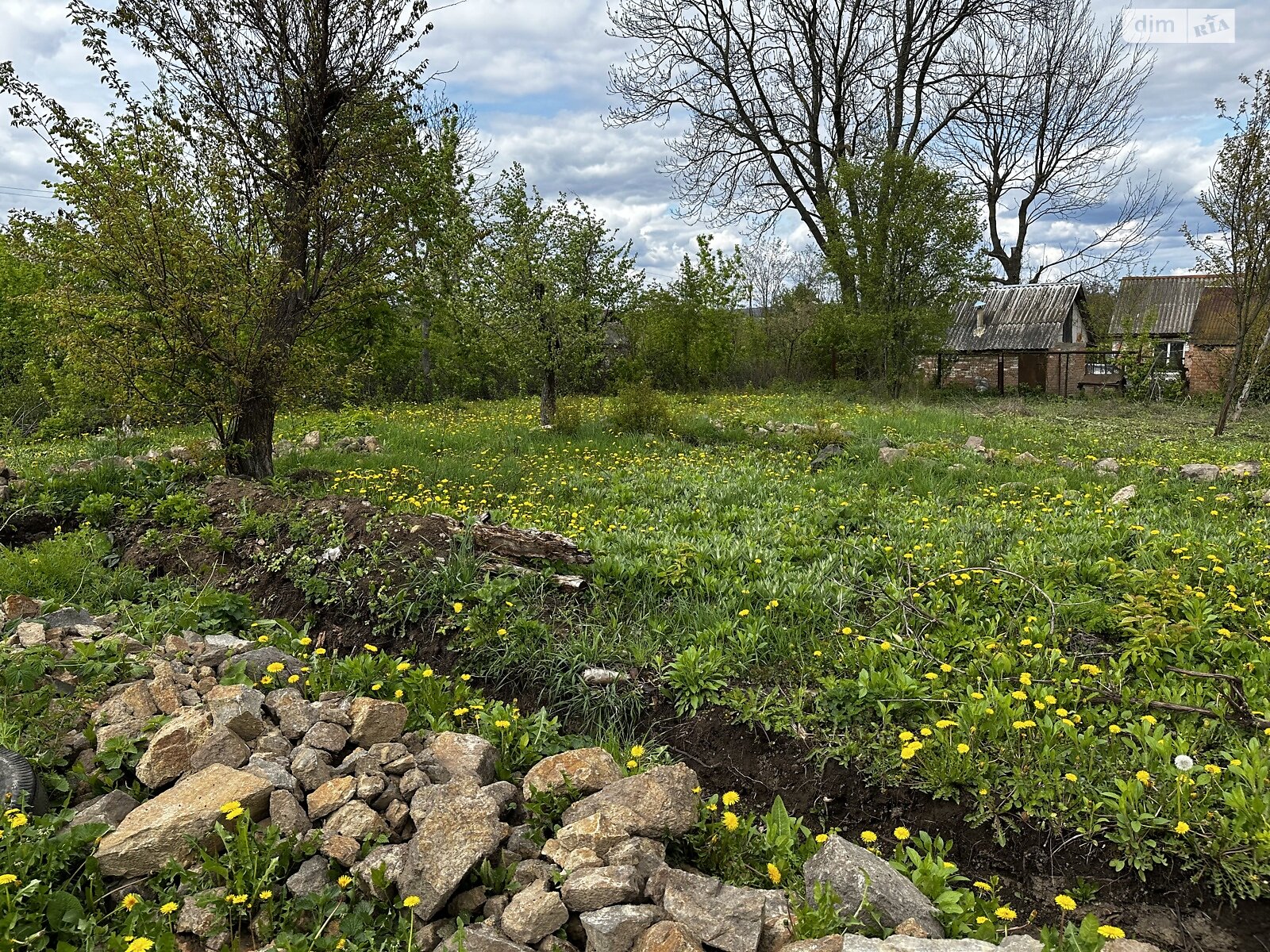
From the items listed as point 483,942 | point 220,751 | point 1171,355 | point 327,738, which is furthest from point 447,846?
point 1171,355

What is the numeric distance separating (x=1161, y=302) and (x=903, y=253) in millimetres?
14080

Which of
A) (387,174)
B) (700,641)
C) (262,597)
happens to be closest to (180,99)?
(387,174)

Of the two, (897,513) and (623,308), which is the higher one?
(623,308)

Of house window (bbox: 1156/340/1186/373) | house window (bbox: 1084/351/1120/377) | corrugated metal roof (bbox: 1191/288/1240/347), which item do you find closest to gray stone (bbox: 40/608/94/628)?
house window (bbox: 1084/351/1120/377)

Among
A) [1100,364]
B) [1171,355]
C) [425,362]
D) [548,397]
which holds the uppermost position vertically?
[425,362]

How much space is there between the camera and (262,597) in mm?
4973

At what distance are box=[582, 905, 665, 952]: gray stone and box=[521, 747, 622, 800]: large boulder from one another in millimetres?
648

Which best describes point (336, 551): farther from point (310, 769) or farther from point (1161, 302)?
point (1161, 302)

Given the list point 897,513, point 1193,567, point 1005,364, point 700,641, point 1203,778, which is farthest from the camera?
point 1005,364

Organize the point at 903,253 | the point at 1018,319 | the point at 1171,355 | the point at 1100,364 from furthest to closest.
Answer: the point at 1018,319 < the point at 1171,355 < the point at 1100,364 < the point at 903,253

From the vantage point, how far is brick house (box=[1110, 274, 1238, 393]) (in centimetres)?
2081

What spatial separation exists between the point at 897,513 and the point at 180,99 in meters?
8.24

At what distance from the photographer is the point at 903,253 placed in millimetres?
18312

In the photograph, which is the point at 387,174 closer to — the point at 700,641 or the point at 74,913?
the point at 700,641
